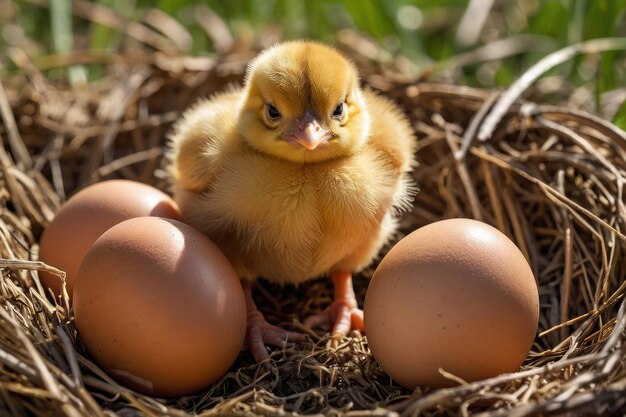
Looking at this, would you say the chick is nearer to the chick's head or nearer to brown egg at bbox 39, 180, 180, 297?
the chick's head

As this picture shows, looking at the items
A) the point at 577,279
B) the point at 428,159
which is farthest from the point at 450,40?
the point at 577,279

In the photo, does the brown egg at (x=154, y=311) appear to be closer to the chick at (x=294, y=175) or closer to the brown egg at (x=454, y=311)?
the chick at (x=294, y=175)

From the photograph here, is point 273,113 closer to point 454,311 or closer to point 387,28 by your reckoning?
point 454,311

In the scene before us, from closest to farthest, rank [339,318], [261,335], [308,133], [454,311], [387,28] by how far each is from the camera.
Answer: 1. [454,311]
2. [308,133]
3. [261,335]
4. [339,318]
5. [387,28]

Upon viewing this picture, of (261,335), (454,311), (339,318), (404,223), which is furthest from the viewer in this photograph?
(404,223)

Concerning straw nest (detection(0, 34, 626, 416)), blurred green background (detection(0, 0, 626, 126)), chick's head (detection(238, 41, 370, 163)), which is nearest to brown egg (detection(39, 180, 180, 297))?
straw nest (detection(0, 34, 626, 416))

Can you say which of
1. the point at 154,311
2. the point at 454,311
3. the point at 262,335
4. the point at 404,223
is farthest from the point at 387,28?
the point at 154,311

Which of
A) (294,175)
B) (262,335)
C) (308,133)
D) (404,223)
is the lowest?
(262,335)
